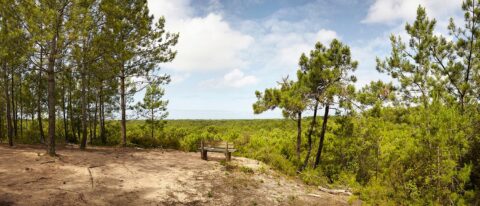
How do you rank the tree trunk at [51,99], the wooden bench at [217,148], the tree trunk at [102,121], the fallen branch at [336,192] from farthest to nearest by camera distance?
1. the tree trunk at [102,121]
2. the wooden bench at [217,148]
3. the fallen branch at [336,192]
4. the tree trunk at [51,99]

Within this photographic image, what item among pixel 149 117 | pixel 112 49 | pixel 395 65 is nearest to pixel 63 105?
pixel 149 117

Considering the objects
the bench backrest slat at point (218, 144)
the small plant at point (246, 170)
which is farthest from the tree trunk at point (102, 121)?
the small plant at point (246, 170)

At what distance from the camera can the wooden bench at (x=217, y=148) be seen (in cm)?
1527

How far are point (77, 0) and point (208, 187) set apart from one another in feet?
29.2

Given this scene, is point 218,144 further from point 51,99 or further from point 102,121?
point 102,121

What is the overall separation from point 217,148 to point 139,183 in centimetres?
561

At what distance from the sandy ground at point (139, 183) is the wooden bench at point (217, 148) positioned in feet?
2.19

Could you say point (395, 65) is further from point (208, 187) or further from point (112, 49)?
point (112, 49)

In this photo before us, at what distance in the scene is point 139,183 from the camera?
34.2ft

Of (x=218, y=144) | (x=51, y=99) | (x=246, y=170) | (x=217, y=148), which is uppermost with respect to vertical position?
(x=51, y=99)

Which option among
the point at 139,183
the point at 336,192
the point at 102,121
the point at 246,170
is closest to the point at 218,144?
the point at 246,170

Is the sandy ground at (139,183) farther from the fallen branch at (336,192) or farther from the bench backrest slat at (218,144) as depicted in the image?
the bench backrest slat at (218,144)

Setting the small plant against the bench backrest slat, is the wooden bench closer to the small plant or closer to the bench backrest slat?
the bench backrest slat

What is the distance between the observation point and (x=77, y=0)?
40.7 feet
